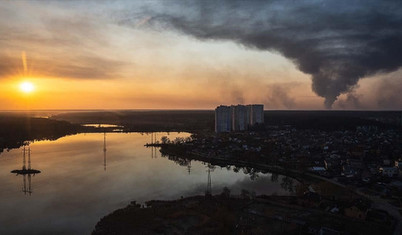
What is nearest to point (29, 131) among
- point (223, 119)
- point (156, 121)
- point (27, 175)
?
point (223, 119)

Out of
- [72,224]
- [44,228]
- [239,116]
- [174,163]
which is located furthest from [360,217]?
[239,116]

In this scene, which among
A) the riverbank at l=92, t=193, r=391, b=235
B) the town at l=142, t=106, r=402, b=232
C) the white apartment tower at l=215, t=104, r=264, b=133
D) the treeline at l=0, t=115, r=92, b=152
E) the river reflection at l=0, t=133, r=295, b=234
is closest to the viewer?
the riverbank at l=92, t=193, r=391, b=235

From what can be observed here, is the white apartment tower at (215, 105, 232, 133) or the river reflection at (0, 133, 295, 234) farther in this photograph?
the white apartment tower at (215, 105, 232, 133)

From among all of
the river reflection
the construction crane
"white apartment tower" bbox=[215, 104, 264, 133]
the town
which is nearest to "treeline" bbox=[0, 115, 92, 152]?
the river reflection

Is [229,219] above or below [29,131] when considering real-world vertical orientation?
below

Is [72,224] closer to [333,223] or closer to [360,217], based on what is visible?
[333,223]

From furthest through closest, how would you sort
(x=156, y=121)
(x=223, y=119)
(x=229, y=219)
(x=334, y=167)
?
(x=156, y=121) < (x=223, y=119) < (x=334, y=167) < (x=229, y=219)

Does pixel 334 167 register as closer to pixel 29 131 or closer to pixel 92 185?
pixel 92 185

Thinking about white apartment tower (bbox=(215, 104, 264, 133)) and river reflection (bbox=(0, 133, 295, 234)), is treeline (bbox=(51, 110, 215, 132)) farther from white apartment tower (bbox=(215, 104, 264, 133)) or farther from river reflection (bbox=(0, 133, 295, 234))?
river reflection (bbox=(0, 133, 295, 234))

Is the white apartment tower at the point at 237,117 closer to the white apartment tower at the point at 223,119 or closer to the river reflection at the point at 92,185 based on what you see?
the white apartment tower at the point at 223,119

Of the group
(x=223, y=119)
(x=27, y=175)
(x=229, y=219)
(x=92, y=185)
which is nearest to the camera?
(x=229, y=219)
